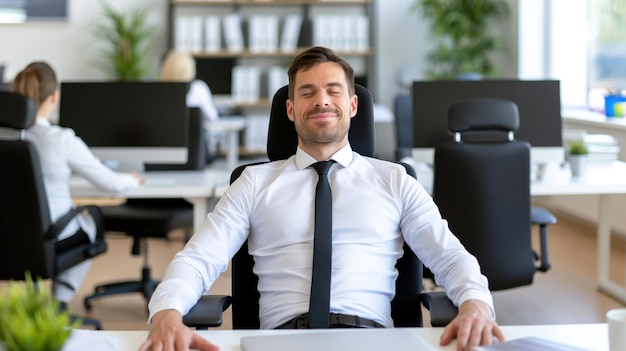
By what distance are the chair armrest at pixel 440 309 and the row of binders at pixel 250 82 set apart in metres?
6.16

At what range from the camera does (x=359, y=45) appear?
26.3 ft

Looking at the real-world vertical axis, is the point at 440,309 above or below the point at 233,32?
below

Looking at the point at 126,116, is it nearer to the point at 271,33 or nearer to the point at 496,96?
the point at 496,96

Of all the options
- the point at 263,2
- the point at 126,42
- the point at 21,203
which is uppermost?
the point at 263,2

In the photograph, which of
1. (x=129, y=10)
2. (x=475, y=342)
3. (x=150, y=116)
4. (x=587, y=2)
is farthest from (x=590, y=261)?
(x=129, y=10)

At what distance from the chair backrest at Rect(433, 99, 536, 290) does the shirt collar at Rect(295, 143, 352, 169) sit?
3.66 ft

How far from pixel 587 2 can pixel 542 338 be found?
593 centimetres

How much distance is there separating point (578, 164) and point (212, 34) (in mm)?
4750

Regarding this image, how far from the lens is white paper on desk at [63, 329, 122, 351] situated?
1.35 m

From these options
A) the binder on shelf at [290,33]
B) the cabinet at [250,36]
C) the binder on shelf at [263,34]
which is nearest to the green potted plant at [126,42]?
the cabinet at [250,36]

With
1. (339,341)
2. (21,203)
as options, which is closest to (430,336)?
(339,341)

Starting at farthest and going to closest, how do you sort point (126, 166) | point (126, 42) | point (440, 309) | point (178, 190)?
point (126, 42)
point (126, 166)
point (178, 190)
point (440, 309)

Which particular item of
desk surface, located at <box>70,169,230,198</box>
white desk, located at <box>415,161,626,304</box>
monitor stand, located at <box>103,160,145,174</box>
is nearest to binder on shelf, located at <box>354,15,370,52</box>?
white desk, located at <box>415,161,626,304</box>

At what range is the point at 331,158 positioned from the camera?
2.10 meters
